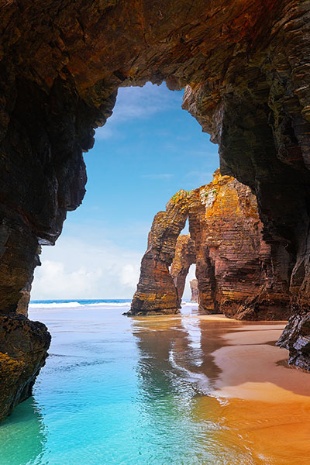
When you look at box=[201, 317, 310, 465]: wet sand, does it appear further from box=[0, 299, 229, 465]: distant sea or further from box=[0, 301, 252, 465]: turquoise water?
box=[0, 299, 229, 465]: distant sea

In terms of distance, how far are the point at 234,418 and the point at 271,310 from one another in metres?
19.4

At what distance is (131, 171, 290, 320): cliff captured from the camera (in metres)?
23.2

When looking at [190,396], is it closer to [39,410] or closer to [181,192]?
[39,410]

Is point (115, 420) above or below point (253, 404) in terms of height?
below

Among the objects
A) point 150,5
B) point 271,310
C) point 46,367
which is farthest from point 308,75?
point 271,310

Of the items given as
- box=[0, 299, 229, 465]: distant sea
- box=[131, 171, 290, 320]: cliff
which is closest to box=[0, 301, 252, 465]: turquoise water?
box=[0, 299, 229, 465]: distant sea

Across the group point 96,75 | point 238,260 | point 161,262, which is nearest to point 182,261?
point 161,262

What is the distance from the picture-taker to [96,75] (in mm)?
8047

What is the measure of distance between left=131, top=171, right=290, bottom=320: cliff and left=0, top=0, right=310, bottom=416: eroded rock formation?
10.6 meters

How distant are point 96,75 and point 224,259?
2376 centimetres

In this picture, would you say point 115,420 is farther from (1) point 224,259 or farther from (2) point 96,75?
(1) point 224,259

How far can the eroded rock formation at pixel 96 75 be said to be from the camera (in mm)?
6582

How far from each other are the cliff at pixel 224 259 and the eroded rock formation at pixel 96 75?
10631 millimetres

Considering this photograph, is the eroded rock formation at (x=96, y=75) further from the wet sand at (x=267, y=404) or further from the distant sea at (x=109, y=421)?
the distant sea at (x=109, y=421)
